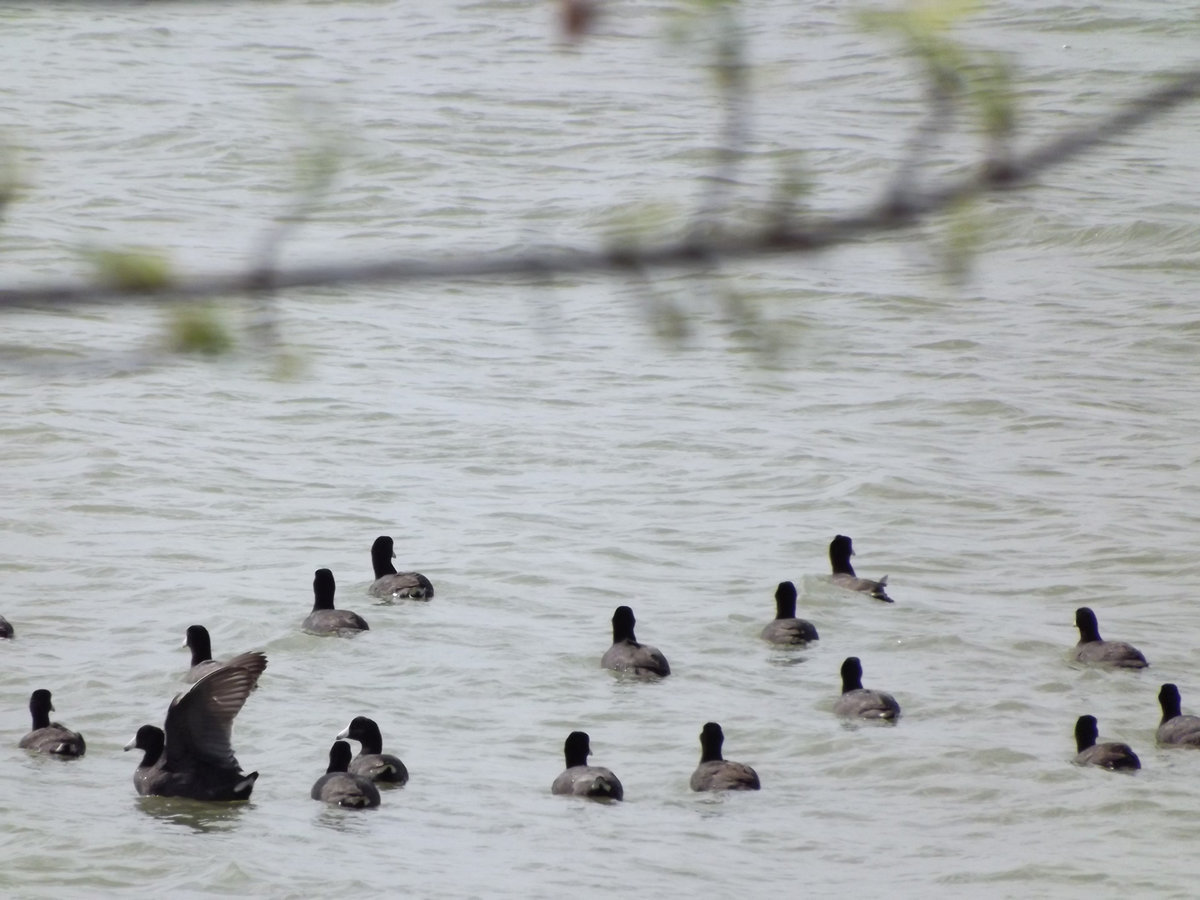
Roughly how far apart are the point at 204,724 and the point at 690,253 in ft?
28.8

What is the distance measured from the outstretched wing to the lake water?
13.4 inches

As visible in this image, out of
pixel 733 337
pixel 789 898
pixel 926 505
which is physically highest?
pixel 733 337

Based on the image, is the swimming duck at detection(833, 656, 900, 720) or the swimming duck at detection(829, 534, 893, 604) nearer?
the swimming duck at detection(833, 656, 900, 720)

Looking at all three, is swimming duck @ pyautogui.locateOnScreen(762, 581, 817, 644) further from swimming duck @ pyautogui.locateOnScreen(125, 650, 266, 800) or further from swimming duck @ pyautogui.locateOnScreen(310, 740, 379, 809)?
swimming duck @ pyautogui.locateOnScreen(125, 650, 266, 800)

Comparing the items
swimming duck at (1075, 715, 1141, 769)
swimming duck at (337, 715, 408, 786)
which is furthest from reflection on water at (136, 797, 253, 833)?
swimming duck at (1075, 715, 1141, 769)

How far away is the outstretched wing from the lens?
36.5 feet

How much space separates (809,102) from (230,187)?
9.01 meters

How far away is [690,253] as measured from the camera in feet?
9.68

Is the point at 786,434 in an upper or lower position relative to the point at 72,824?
upper

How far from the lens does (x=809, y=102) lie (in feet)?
106

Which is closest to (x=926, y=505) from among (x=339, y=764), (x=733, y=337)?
(x=733, y=337)

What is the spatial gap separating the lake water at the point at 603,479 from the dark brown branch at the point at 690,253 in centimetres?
12

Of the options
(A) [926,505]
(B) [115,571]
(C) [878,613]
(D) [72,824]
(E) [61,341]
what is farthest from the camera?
(E) [61,341]

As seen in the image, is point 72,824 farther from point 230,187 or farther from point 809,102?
point 809,102
